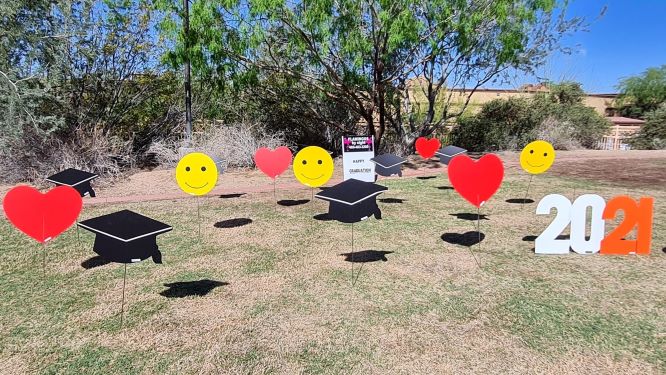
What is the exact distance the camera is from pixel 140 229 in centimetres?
363

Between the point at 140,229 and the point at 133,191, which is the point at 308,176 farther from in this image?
the point at 133,191

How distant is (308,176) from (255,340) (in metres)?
3.72

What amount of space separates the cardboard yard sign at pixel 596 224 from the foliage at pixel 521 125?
1365cm

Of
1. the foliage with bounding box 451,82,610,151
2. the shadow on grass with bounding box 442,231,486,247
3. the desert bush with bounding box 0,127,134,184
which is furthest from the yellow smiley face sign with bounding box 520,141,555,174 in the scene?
the foliage with bounding box 451,82,610,151

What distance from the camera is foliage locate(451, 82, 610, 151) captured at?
18.3m

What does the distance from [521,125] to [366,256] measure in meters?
16.2

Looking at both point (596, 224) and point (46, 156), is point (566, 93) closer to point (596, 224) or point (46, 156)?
point (596, 224)

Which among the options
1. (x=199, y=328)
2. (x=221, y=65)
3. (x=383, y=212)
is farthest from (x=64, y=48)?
(x=199, y=328)

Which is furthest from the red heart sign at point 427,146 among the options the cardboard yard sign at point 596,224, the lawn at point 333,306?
the cardboard yard sign at point 596,224

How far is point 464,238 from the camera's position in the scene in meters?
5.77

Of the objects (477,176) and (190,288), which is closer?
(190,288)

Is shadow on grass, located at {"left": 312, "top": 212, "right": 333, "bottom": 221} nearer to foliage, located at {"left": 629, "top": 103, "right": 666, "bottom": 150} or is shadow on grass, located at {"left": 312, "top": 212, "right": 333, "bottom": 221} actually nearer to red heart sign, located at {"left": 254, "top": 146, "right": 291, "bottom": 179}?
red heart sign, located at {"left": 254, "top": 146, "right": 291, "bottom": 179}

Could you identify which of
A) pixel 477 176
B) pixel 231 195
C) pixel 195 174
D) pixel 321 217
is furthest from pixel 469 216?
pixel 231 195

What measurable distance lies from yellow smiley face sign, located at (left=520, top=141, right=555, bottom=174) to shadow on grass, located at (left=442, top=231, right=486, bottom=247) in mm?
2408
